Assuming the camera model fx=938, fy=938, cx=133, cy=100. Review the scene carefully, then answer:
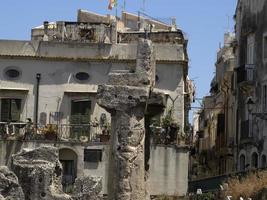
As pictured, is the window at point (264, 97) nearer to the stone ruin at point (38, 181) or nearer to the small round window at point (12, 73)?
the small round window at point (12, 73)

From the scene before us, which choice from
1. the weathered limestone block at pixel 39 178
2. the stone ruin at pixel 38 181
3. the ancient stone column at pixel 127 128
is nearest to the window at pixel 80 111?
the stone ruin at pixel 38 181

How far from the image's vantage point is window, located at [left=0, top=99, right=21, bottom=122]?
47.0 meters

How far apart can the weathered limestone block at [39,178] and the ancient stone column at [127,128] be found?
155 centimetres

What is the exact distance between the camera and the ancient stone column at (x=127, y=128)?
23359mm

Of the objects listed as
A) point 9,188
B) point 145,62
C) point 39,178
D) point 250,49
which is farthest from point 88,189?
point 250,49

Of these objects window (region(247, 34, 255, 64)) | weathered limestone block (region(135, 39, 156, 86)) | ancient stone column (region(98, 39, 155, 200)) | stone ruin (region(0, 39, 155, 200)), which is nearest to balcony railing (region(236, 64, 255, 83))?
window (region(247, 34, 255, 64))

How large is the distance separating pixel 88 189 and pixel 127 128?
134 inches

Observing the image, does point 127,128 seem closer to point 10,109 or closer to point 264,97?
point 10,109

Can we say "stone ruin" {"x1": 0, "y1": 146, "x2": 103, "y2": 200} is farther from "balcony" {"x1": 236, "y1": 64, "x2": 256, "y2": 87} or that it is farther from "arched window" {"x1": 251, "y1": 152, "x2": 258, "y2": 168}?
"balcony" {"x1": 236, "y1": 64, "x2": 256, "y2": 87}

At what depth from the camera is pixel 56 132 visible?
45.1 meters

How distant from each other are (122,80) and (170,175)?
20.3m

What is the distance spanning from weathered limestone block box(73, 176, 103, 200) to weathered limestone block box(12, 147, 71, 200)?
2.71ft

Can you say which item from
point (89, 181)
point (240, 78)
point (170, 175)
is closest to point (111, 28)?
point (240, 78)

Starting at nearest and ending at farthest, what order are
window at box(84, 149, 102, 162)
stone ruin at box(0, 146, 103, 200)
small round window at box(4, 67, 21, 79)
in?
stone ruin at box(0, 146, 103, 200)
window at box(84, 149, 102, 162)
small round window at box(4, 67, 21, 79)
